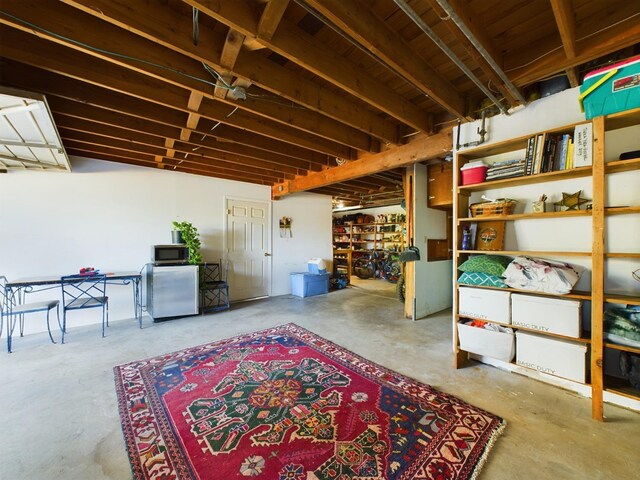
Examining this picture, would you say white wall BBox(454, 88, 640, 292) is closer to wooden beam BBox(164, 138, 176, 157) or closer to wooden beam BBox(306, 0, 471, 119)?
wooden beam BBox(306, 0, 471, 119)

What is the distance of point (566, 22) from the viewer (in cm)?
150

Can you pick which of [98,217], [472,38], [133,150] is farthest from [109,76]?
[98,217]

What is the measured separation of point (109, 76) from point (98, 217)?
9.65 feet

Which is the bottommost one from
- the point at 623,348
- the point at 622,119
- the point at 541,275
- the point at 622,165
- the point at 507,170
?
the point at 623,348

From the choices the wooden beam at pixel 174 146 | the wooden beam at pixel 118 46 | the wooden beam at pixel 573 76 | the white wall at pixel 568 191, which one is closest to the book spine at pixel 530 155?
the white wall at pixel 568 191

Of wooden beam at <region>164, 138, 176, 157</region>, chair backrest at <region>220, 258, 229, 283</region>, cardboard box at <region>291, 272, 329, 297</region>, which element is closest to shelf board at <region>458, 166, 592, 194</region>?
wooden beam at <region>164, 138, 176, 157</region>

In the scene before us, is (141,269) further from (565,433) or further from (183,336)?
(565,433)

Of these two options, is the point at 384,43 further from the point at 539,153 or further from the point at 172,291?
the point at 172,291

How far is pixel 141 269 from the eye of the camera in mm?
4473

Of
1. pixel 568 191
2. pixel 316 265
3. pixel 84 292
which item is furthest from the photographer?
pixel 316 265

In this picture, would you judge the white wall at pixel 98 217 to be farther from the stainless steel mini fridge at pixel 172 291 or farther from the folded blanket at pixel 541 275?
the folded blanket at pixel 541 275

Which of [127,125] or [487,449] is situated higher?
[127,125]

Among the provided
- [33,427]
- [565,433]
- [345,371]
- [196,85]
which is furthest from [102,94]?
[565,433]

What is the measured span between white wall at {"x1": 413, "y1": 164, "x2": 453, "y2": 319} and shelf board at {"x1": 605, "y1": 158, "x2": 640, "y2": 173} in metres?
2.33
